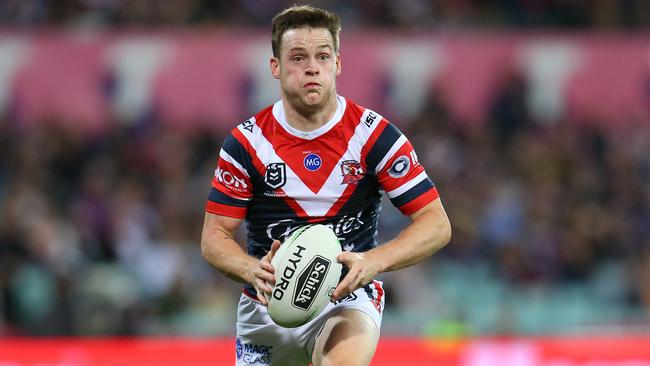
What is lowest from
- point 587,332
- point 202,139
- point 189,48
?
point 587,332

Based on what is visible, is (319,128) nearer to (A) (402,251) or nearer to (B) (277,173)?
(B) (277,173)

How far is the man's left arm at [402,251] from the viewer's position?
4.93m

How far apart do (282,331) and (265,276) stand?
0.67 meters

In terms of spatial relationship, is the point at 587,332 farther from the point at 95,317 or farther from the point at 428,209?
the point at 428,209

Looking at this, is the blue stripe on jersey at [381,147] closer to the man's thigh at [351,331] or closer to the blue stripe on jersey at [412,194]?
the blue stripe on jersey at [412,194]

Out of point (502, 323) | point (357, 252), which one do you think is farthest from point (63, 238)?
point (357, 252)

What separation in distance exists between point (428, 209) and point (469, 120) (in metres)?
7.88

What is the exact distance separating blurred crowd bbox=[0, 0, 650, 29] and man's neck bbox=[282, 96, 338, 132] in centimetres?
786

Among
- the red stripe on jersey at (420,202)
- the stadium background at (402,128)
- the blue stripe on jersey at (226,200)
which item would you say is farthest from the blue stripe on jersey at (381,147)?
the stadium background at (402,128)

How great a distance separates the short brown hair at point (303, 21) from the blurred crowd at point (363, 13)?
7903 mm

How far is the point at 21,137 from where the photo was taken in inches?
493

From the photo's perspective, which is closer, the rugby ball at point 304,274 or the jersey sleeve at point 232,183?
the rugby ball at point 304,274

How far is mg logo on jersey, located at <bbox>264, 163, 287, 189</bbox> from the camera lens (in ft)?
17.5

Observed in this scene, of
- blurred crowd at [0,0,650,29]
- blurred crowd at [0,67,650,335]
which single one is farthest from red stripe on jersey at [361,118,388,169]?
blurred crowd at [0,0,650,29]
